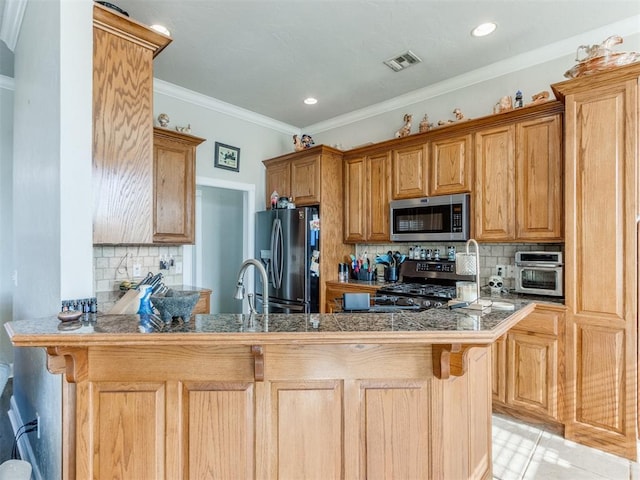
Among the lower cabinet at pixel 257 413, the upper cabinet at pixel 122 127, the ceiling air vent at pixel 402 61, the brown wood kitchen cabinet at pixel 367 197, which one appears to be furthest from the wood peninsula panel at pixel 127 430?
the ceiling air vent at pixel 402 61

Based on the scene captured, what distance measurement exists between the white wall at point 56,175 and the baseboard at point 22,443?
0.03 metres

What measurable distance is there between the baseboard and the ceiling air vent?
388 centimetres

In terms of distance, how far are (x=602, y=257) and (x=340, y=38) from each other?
2505mm

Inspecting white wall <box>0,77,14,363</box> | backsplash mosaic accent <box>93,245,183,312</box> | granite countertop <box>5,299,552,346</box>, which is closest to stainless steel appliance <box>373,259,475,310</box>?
granite countertop <box>5,299,552,346</box>

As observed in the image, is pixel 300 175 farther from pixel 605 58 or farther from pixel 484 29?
pixel 605 58

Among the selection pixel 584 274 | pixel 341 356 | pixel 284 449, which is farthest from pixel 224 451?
pixel 584 274

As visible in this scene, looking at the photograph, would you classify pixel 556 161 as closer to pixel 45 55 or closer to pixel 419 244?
pixel 419 244

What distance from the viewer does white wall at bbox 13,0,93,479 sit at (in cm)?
156

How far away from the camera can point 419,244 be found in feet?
12.4

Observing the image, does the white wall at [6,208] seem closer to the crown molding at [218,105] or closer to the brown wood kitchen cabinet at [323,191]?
the crown molding at [218,105]

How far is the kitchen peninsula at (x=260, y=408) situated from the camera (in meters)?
1.32

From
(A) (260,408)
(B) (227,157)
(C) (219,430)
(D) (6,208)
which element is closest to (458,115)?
(B) (227,157)

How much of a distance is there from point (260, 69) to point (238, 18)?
724mm

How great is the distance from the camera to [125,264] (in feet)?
10.7
